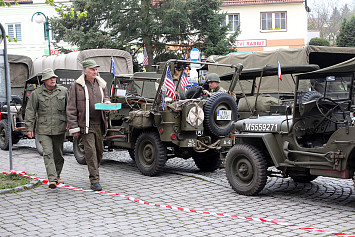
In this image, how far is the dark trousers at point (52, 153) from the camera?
308 inches

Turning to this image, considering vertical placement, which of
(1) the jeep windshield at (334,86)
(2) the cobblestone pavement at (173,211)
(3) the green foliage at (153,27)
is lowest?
(2) the cobblestone pavement at (173,211)

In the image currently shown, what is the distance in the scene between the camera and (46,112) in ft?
26.2

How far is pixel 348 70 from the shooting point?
263 inches

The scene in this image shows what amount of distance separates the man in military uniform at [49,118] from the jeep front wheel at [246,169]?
2.77 m

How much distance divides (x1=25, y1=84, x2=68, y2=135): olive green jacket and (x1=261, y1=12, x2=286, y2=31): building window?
1371 inches

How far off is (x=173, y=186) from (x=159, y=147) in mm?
1012

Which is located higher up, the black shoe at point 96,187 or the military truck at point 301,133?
the military truck at point 301,133

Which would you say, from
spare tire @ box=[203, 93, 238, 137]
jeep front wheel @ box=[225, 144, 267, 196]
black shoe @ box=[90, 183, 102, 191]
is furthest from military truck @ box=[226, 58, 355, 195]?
black shoe @ box=[90, 183, 102, 191]

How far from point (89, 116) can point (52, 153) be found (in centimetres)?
84

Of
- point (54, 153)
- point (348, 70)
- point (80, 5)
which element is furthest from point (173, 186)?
point (80, 5)

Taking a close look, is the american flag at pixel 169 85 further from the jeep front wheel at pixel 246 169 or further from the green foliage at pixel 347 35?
the green foliage at pixel 347 35

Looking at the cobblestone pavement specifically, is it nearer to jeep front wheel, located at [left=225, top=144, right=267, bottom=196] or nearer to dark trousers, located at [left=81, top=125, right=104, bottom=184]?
jeep front wheel, located at [left=225, top=144, right=267, bottom=196]

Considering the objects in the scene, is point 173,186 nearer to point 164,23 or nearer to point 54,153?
point 54,153

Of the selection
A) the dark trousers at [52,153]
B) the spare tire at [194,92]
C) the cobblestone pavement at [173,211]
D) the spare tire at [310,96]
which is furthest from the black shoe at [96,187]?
the spare tire at [310,96]
